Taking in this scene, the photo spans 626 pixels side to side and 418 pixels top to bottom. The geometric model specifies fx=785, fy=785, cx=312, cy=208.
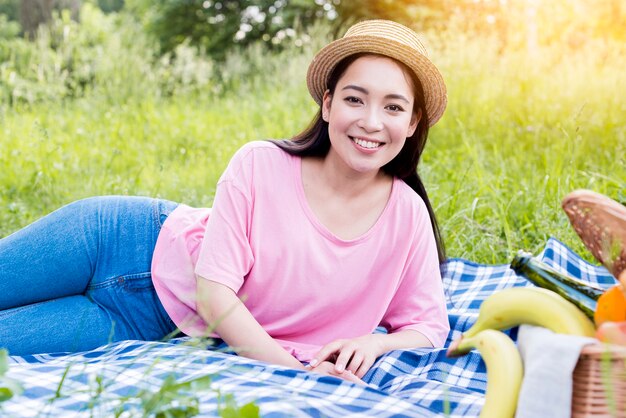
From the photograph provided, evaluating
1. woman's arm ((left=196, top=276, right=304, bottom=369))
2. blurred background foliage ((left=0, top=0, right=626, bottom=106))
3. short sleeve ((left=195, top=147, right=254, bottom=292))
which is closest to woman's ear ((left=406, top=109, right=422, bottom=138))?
short sleeve ((left=195, top=147, right=254, bottom=292))

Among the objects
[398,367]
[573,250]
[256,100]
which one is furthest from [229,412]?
[256,100]

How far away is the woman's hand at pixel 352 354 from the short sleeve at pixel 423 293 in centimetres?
23

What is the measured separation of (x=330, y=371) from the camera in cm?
237

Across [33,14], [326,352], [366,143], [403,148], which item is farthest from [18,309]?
[33,14]

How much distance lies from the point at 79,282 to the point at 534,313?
1.73 meters

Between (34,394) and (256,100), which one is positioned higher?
(256,100)

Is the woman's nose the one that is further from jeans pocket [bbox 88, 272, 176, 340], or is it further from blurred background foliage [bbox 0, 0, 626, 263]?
blurred background foliage [bbox 0, 0, 626, 263]

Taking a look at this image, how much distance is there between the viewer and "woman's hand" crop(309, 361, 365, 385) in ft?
7.62

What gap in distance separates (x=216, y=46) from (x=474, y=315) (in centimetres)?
1004

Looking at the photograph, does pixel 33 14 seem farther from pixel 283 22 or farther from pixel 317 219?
pixel 317 219

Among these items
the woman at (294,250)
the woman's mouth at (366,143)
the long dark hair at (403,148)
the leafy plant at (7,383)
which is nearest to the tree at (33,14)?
the woman at (294,250)

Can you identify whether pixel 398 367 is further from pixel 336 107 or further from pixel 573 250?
pixel 573 250

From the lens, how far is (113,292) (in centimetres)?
271

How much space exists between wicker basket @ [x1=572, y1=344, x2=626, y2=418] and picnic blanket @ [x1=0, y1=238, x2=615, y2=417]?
0.85ft
